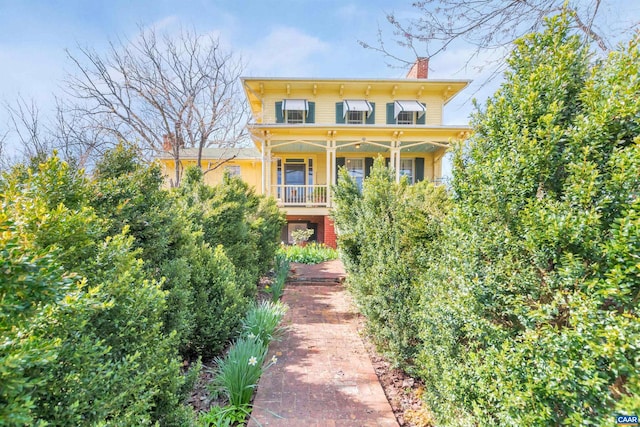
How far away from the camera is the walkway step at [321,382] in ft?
7.97

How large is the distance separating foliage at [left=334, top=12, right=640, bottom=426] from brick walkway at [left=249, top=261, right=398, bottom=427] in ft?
2.26

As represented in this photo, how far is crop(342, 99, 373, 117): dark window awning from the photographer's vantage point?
12.9m

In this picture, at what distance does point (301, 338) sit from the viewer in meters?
4.07

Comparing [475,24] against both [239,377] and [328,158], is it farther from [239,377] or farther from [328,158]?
[328,158]

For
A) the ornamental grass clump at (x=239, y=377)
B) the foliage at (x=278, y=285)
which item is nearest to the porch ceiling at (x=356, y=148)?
the foliage at (x=278, y=285)

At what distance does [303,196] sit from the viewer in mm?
12977

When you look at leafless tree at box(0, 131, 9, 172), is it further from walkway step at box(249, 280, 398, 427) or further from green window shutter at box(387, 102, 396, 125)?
green window shutter at box(387, 102, 396, 125)

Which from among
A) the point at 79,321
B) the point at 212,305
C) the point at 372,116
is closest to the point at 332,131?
the point at 372,116

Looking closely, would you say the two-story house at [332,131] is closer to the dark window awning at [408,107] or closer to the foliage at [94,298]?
the dark window awning at [408,107]

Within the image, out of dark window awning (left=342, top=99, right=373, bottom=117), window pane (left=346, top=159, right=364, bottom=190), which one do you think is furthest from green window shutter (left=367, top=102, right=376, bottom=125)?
window pane (left=346, top=159, right=364, bottom=190)

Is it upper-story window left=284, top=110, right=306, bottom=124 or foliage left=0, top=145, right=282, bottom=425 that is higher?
upper-story window left=284, top=110, right=306, bottom=124

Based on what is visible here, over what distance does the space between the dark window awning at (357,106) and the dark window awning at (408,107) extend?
1.18m

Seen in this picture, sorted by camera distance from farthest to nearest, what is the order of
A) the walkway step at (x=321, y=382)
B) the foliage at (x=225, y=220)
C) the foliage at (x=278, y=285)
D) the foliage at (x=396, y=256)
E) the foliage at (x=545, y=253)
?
the foliage at (x=278, y=285) < the foliage at (x=225, y=220) < the foliage at (x=396, y=256) < the walkway step at (x=321, y=382) < the foliage at (x=545, y=253)

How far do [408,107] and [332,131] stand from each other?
13.2 ft
